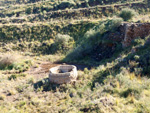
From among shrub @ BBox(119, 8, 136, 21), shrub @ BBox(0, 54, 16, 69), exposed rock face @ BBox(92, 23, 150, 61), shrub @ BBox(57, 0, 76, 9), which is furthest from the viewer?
shrub @ BBox(57, 0, 76, 9)

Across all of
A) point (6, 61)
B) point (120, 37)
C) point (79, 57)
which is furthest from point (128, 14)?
point (6, 61)

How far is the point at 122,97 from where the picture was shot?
632 cm

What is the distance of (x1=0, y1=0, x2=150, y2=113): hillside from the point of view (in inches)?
272

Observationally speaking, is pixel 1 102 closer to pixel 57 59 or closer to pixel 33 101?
pixel 33 101

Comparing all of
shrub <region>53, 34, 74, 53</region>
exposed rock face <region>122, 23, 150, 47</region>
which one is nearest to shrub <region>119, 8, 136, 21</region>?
exposed rock face <region>122, 23, 150, 47</region>

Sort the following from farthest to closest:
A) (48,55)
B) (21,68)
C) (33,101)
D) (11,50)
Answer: (11,50)
(48,55)
(21,68)
(33,101)

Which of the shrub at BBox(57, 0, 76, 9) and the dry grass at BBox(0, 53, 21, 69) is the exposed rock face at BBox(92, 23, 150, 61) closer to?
the dry grass at BBox(0, 53, 21, 69)

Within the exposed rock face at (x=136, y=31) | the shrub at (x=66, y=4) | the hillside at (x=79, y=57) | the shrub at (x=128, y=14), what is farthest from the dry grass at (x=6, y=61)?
the shrub at (x=66, y=4)

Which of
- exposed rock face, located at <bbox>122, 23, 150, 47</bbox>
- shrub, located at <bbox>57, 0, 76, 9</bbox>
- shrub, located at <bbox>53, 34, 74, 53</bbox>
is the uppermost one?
shrub, located at <bbox>57, 0, 76, 9</bbox>

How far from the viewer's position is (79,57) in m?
18.8

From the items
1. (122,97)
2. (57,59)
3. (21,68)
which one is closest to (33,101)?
(122,97)

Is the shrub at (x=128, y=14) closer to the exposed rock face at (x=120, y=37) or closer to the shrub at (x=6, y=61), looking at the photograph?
the exposed rock face at (x=120, y=37)

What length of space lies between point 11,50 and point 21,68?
8491 mm

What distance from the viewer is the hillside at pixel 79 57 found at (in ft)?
22.6
